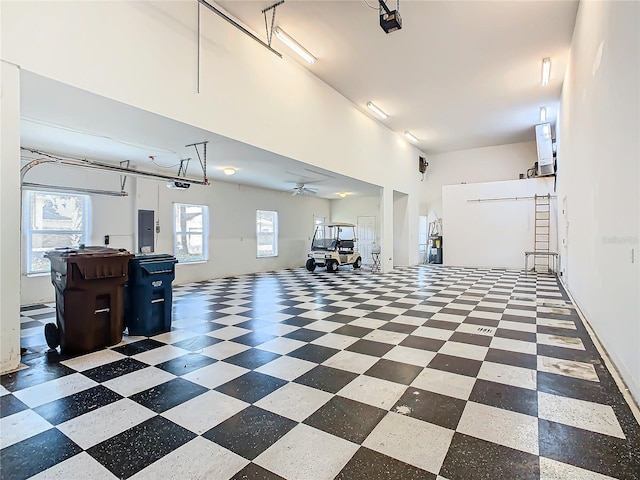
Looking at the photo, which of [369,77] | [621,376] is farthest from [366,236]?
[621,376]

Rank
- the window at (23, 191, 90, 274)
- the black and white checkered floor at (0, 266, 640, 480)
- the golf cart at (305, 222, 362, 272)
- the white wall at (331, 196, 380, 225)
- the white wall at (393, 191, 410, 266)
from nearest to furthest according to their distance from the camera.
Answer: the black and white checkered floor at (0, 266, 640, 480) → the window at (23, 191, 90, 274) → the golf cart at (305, 222, 362, 272) → the white wall at (393, 191, 410, 266) → the white wall at (331, 196, 380, 225)

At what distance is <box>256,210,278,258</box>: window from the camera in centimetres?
1060

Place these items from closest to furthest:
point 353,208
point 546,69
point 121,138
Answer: point 121,138 → point 546,69 → point 353,208

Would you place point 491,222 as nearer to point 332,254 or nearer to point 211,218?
point 332,254

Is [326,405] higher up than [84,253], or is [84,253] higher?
[84,253]

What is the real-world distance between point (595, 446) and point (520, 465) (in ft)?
1.67

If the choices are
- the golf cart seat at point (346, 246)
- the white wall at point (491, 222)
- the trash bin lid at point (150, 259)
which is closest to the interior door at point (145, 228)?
the trash bin lid at point (150, 259)

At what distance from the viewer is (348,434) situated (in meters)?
1.89

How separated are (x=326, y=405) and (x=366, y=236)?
1138 centimetres

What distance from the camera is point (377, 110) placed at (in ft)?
28.0

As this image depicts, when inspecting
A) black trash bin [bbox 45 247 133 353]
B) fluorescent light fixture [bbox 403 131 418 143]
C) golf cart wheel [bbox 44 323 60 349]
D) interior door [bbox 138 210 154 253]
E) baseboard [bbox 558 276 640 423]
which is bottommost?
baseboard [bbox 558 276 640 423]

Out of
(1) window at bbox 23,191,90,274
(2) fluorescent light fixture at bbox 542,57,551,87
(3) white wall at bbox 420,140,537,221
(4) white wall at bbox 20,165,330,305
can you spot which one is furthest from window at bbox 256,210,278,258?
(2) fluorescent light fixture at bbox 542,57,551,87

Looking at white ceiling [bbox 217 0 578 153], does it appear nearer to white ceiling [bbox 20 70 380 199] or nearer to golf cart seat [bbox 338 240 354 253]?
white ceiling [bbox 20 70 380 199]

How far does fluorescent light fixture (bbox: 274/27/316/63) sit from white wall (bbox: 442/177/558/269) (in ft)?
25.7
